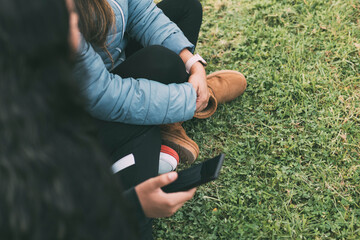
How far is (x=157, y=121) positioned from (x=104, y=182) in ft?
3.51

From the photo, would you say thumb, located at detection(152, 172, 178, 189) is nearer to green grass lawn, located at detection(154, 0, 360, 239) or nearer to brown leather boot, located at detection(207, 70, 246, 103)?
green grass lawn, located at detection(154, 0, 360, 239)

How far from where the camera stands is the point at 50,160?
647mm

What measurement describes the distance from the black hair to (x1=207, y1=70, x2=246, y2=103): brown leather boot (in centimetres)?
172

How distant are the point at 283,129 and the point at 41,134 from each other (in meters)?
1.86

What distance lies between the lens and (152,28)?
2.08 metres

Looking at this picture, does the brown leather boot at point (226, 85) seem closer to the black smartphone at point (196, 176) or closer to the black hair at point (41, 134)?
the black smartphone at point (196, 176)

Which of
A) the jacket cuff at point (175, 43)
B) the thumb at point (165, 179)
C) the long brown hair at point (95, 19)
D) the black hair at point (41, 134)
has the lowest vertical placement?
the thumb at point (165, 179)

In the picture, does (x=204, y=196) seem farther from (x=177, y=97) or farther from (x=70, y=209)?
(x=70, y=209)

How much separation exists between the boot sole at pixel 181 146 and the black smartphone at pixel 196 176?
1.14 ft

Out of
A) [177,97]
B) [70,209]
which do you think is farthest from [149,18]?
[70,209]

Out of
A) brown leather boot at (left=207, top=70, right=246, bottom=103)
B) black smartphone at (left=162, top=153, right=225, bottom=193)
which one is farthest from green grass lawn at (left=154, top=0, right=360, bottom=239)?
black smartphone at (left=162, top=153, right=225, bottom=193)

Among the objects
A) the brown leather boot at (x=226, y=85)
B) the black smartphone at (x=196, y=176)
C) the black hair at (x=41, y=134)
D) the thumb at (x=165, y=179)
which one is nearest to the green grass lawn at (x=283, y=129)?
the brown leather boot at (x=226, y=85)

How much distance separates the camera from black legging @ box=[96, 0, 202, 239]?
1687 mm

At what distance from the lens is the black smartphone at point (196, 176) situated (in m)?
1.60
